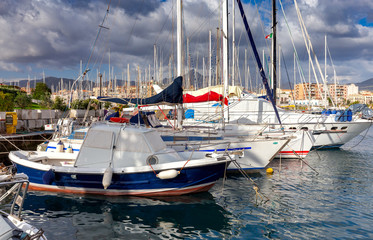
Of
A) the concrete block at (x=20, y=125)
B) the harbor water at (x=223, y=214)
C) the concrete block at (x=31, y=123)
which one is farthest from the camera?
the concrete block at (x=31, y=123)

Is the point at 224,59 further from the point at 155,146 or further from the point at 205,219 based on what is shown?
the point at 205,219

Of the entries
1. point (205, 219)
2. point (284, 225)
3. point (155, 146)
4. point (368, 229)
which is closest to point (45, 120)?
point (155, 146)

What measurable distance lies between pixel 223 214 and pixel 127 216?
10.2 feet

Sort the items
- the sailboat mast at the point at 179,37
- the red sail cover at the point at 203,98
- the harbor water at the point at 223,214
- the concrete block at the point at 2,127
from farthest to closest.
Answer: the concrete block at the point at 2,127 < the red sail cover at the point at 203,98 < the sailboat mast at the point at 179,37 < the harbor water at the point at 223,214

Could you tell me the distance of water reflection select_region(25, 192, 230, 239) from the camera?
7906 mm

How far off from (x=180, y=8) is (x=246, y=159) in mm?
8907

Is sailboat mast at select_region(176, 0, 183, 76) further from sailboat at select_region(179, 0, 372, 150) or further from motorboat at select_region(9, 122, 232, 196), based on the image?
sailboat at select_region(179, 0, 372, 150)

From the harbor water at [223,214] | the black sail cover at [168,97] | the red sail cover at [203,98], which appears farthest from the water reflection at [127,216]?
the red sail cover at [203,98]

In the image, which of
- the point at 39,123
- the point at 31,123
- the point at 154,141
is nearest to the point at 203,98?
the point at 154,141

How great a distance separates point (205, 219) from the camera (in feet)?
29.4

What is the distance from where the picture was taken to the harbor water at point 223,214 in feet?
25.9

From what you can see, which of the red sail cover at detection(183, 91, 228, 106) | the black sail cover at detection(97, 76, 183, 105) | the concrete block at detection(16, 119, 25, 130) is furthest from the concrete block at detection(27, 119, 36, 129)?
the red sail cover at detection(183, 91, 228, 106)

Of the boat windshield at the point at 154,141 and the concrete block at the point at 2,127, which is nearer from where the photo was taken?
the boat windshield at the point at 154,141

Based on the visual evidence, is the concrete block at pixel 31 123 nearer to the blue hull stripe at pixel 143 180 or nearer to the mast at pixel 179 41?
the mast at pixel 179 41
